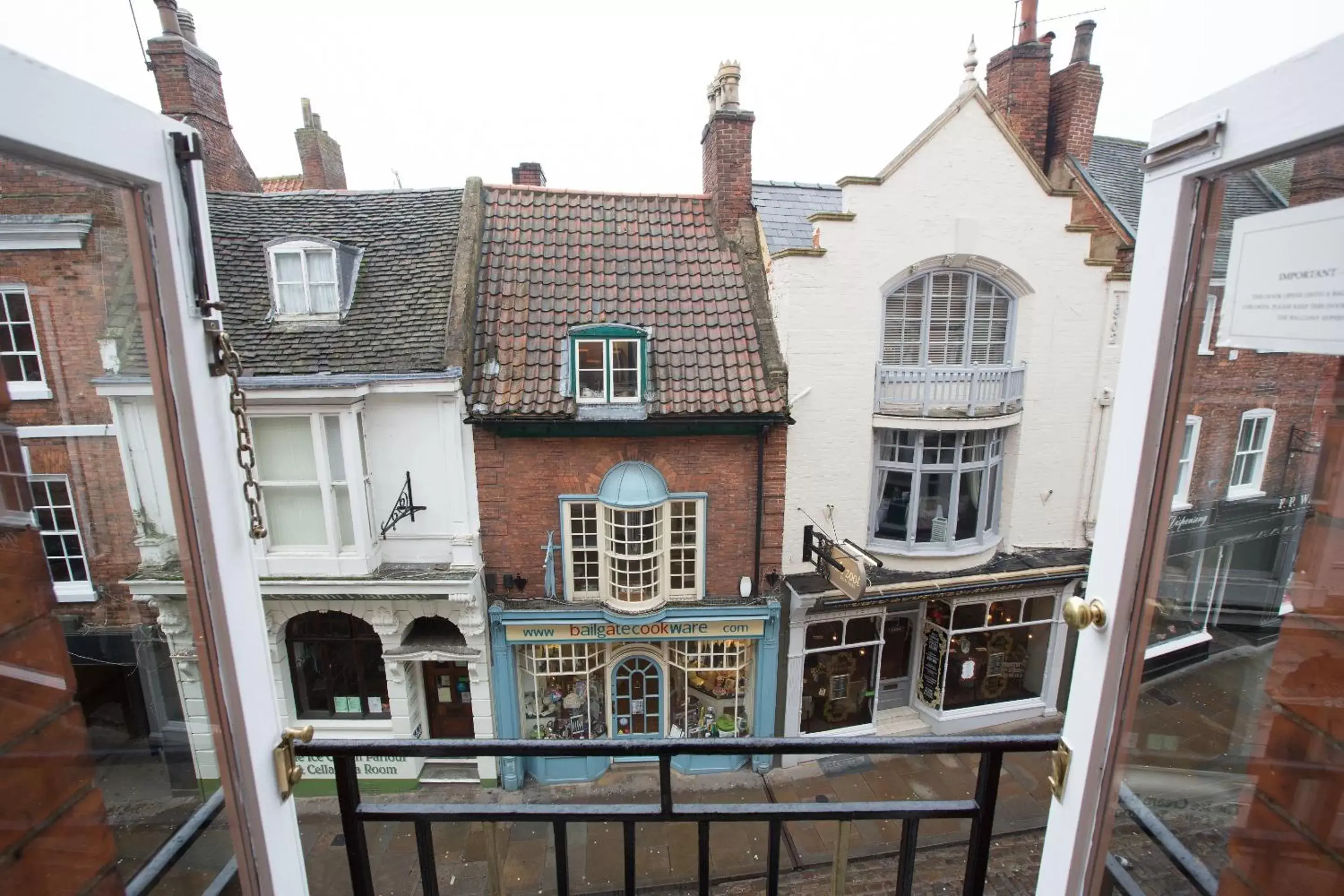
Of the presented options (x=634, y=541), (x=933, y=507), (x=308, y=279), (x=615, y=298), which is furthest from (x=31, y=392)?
(x=933, y=507)

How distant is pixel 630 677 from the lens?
9.69 m

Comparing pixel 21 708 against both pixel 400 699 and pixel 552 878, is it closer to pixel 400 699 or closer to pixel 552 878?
pixel 552 878

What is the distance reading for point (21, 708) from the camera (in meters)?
1.25

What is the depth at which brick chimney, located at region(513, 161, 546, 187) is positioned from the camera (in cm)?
1265

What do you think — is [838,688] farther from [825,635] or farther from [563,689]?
[563,689]

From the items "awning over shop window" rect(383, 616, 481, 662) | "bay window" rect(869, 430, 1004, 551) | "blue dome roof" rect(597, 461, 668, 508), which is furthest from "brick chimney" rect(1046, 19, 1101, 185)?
"awning over shop window" rect(383, 616, 481, 662)

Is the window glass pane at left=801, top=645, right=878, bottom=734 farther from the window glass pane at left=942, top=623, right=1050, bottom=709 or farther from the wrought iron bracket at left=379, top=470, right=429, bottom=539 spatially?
the wrought iron bracket at left=379, top=470, right=429, bottom=539

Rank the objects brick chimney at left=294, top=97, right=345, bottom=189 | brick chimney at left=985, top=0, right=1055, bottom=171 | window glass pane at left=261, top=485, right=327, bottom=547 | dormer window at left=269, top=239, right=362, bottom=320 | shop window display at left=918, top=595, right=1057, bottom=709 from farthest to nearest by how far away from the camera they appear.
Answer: brick chimney at left=294, top=97, right=345, bottom=189 → shop window display at left=918, top=595, right=1057, bottom=709 → brick chimney at left=985, top=0, right=1055, bottom=171 → dormer window at left=269, top=239, right=362, bottom=320 → window glass pane at left=261, top=485, right=327, bottom=547

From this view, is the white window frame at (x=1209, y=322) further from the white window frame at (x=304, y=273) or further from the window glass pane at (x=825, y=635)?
the white window frame at (x=304, y=273)

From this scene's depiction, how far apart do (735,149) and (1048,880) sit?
33.1 feet

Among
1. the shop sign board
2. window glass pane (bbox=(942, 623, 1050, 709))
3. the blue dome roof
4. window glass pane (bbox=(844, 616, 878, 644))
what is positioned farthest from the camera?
window glass pane (bbox=(942, 623, 1050, 709))

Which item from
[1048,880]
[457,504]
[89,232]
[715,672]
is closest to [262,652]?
[89,232]

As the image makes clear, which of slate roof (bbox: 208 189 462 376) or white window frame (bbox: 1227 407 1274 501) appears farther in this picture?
slate roof (bbox: 208 189 462 376)

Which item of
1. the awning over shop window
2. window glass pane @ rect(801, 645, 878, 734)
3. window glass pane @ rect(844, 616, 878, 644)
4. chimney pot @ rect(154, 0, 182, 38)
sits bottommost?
window glass pane @ rect(801, 645, 878, 734)
